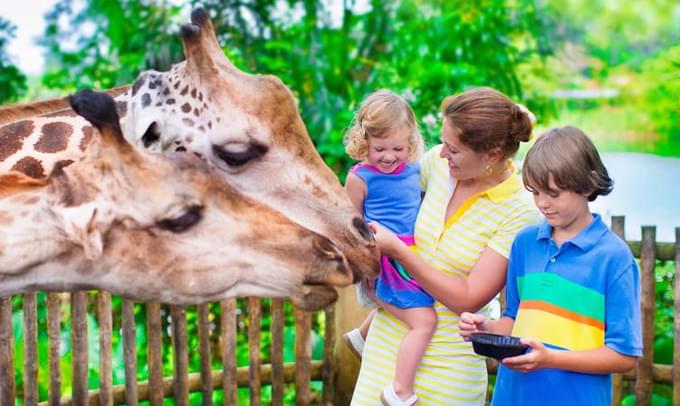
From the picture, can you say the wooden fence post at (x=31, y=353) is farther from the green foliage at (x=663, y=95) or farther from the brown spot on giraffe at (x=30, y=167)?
the green foliage at (x=663, y=95)

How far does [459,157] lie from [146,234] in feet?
3.36

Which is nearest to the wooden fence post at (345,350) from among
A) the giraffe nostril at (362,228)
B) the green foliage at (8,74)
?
the giraffe nostril at (362,228)

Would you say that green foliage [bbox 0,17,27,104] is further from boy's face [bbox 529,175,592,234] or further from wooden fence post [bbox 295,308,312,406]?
boy's face [bbox 529,175,592,234]

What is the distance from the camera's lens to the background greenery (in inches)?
281

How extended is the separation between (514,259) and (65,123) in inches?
57.0

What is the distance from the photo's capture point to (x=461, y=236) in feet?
8.77

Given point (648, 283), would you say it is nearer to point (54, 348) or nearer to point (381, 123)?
point (381, 123)

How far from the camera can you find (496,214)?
2.65 meters

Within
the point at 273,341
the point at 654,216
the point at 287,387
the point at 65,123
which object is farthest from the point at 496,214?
the point at 654,216

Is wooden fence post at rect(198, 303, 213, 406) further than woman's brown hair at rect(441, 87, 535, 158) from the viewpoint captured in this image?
Yes

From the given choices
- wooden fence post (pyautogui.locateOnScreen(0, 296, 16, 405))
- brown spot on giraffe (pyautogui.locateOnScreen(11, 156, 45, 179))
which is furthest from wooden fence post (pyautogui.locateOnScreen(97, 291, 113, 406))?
brown spot on giraffe (pyautogui.locateOnScreen(11, 156, 45, 179))

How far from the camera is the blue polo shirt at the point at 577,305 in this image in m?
2.38

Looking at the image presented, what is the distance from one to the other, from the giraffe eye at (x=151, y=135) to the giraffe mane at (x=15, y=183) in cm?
45

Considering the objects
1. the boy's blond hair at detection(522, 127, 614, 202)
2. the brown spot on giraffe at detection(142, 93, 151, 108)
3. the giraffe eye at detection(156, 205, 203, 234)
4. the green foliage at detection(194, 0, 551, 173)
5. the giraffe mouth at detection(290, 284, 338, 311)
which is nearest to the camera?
the giraffe eye at detection(156, 205, 203, 234)
